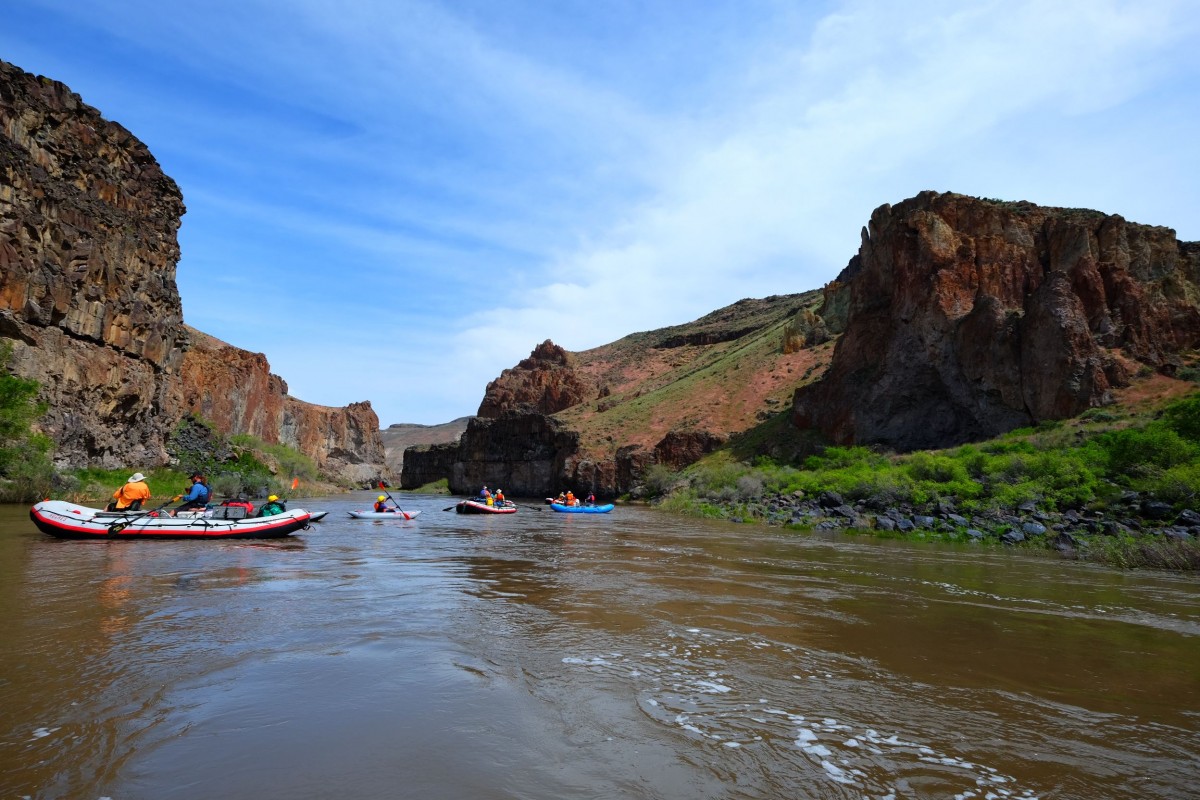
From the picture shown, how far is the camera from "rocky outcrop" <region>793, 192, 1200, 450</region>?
104 ft

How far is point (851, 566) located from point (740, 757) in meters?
11.5

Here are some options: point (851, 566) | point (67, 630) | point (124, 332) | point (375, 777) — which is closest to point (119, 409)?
point (124, 332)

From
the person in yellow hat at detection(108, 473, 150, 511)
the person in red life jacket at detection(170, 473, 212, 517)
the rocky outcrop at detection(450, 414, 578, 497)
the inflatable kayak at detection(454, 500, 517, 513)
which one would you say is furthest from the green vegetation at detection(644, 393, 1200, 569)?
the rocky outcrop at detection(450, 414, 578, 497)

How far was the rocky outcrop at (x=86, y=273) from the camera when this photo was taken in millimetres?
28406

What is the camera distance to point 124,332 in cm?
3506

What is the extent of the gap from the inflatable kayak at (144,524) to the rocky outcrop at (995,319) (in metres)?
33.2

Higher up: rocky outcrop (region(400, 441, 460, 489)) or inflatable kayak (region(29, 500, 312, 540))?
rocky outcrop (region(400, 441, 460, 489))

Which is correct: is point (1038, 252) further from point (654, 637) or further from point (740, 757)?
point (740, 757)

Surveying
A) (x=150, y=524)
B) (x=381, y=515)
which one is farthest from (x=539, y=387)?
(x=150, y=524)

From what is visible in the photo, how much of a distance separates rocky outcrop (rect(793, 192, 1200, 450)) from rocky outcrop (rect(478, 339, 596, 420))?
45.8 metres

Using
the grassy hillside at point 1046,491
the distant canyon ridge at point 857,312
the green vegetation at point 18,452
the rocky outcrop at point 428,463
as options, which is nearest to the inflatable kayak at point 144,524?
the green vegetation at point 18,452

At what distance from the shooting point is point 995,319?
34625 millimetres

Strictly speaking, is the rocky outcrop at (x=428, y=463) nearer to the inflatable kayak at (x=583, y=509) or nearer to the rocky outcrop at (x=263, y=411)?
the rocky outcrop at (x=263, y=411)

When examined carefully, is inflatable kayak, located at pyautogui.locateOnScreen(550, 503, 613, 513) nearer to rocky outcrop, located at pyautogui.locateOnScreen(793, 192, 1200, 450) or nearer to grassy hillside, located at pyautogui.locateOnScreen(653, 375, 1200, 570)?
grassy hillside, located at pyautogui.locateOnScreen(653, 375, 1200, 570)
